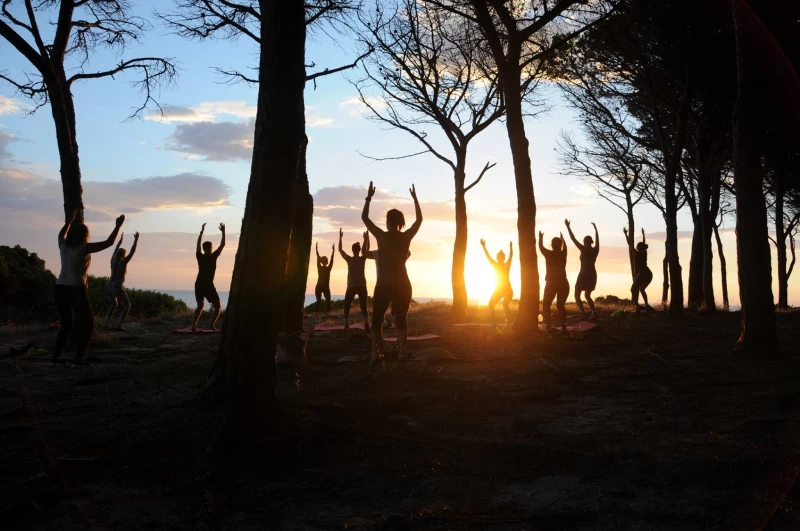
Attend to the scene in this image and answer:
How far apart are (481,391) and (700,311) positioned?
14.3m

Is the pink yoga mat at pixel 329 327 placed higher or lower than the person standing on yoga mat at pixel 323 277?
lower

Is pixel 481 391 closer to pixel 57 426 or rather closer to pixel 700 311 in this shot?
pixel 57 426

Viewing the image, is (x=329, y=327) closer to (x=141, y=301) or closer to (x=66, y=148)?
(x=66, y=148)

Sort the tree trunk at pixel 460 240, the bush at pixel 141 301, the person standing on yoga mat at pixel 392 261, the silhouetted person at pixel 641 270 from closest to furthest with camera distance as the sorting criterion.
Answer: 1. the person standing on yoga mat at pixel 392 261
2. the silhouetted person at pixel 641 270
3. the tree trunk at pixel 460 240
4. the bush at pixel 141 301

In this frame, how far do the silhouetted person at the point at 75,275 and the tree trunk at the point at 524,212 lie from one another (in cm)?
667

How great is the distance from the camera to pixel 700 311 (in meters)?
18.7

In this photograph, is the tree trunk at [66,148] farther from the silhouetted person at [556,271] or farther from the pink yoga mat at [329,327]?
the silhouetted person at [556,271]

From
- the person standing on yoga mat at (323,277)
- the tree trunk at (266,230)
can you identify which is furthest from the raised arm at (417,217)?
the person standing on yoga mat at (323,277)

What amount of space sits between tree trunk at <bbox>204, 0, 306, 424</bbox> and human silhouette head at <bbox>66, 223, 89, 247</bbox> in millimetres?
4672

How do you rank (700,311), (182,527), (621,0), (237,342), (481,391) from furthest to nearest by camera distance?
1. (700,311)
2. (621,0)
3. (481,391)
4. (237,342)
5. (182,527)

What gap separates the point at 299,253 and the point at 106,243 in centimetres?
262

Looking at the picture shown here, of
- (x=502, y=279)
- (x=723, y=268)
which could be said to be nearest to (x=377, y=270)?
(x=502, y=279)

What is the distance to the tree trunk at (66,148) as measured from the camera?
449 inches

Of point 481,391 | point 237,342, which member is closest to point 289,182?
point 237,342
